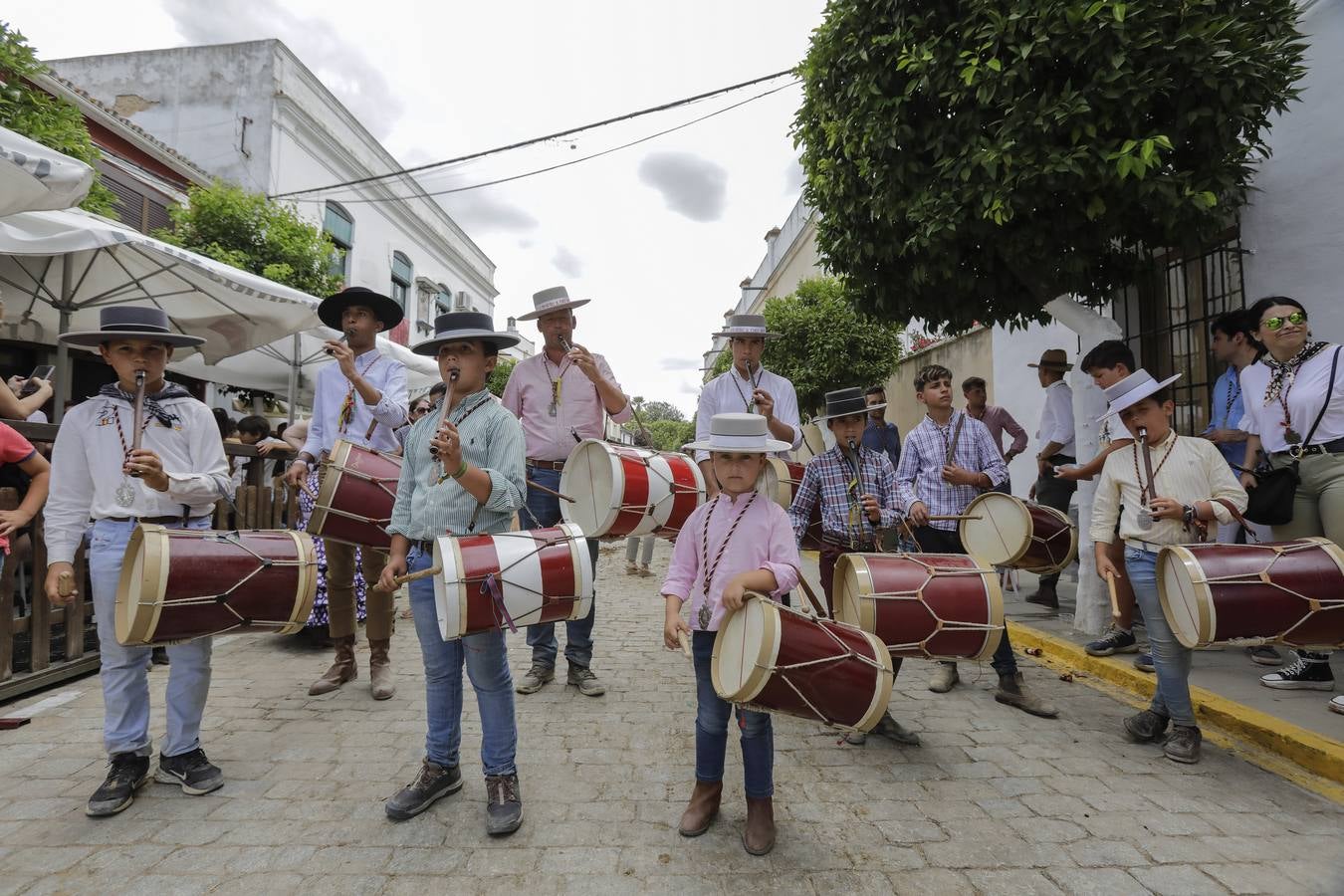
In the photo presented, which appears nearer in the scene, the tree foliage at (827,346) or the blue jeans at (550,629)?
the blue jeans at (550,629)

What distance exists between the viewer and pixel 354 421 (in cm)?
438

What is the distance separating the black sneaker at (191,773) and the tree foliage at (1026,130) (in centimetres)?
502

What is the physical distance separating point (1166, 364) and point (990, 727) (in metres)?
5.18

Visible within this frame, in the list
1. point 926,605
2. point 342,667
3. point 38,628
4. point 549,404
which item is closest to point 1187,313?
point 926,605

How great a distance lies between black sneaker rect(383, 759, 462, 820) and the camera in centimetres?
279

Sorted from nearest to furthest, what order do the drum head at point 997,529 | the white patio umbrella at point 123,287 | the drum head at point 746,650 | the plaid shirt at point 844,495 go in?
1. the drum head at point 746,650
2. the plaid shirt at point 844,495
3. the drum head at point 997,529
4. the white patio umbrella at point 123,287

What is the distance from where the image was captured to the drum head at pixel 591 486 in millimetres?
3848

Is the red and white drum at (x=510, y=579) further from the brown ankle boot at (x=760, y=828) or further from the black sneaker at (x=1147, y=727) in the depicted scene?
the black sneaker at (x=1147, y=727)

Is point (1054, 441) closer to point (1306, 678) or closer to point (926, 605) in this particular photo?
point (1306, 678)

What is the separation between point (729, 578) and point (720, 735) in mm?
626

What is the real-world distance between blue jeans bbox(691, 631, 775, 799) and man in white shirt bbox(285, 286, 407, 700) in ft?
7.87

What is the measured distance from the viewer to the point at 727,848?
263cm

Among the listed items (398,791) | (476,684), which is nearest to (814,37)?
(476,684)

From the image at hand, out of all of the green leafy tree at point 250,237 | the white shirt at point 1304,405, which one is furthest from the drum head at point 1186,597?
the green leafy tree at point 250,237
